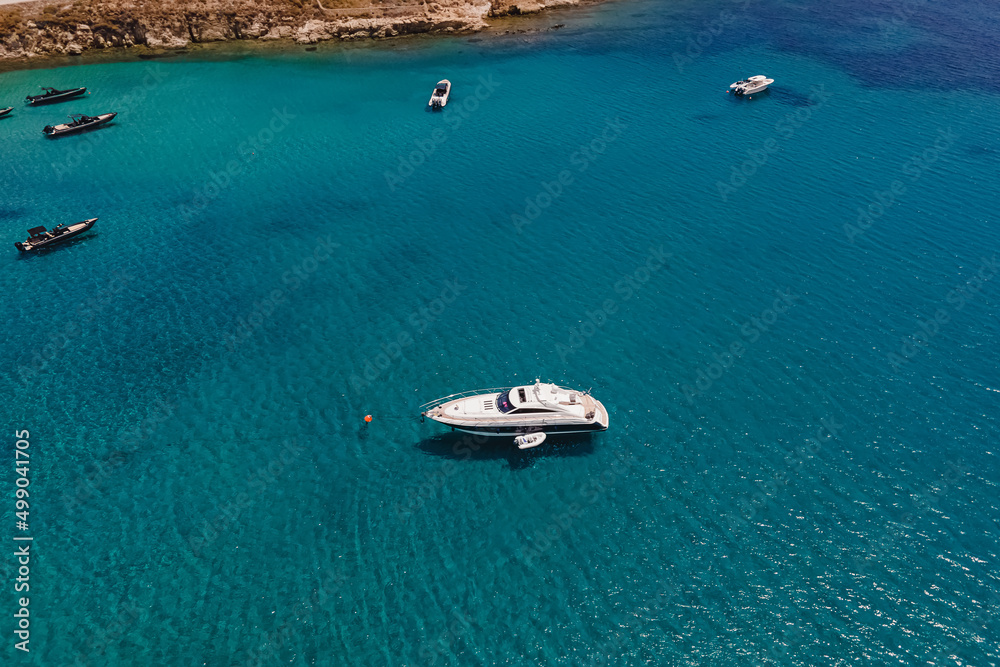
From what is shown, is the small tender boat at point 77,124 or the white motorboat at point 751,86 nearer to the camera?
the small tender boat at point 77,124

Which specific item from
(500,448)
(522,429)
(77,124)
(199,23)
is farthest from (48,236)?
(199,23)

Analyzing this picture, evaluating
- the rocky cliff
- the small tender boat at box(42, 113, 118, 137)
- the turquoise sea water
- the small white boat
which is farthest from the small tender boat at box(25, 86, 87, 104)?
the small white boat

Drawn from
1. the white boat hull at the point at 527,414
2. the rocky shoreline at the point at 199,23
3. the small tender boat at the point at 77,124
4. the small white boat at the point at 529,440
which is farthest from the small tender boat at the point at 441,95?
the small white boat at the point at 529,440

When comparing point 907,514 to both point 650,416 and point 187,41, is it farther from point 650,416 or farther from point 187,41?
point 187,41

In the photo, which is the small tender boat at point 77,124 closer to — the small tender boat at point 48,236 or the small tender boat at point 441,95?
the small tender boat at point 48,236

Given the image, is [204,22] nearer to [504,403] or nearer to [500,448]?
[504,403]

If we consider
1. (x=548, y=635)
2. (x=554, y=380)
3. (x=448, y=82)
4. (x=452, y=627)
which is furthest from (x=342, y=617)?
(x=448, y=82)
